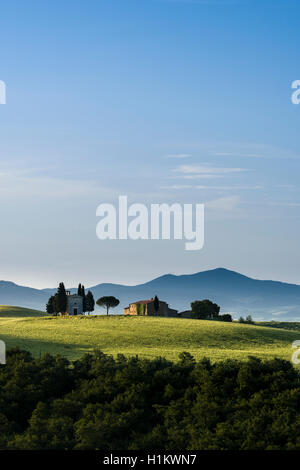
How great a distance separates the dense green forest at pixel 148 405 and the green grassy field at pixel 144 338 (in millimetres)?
11659

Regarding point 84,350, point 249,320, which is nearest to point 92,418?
point 84,350

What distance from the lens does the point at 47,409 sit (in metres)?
27.6

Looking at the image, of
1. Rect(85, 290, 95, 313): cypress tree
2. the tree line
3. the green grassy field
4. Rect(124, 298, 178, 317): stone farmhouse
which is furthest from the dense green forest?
Rect(85, 290, 95, 313): cypress tree

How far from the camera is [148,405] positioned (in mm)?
28312

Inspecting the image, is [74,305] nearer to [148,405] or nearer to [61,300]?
[61,300]

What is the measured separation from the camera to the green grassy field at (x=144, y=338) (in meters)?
51.0

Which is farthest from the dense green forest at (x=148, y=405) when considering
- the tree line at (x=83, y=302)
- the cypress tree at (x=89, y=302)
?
the cypress tree at (x=89, y=302)

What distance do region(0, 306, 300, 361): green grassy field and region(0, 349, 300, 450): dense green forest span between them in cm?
1166

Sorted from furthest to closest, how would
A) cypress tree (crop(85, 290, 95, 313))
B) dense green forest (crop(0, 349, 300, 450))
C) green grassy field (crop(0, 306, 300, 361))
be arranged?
cypress tree (crop(85, 290, 95, 313)) → green grassy field (crop(0, 306, 300, 361)) → dense green forest (crop(0, 349, 300, 450))

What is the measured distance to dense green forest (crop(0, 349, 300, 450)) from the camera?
23.7 meters

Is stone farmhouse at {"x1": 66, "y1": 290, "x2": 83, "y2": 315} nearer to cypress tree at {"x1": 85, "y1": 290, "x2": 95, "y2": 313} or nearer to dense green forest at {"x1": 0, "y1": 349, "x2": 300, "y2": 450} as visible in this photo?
cypress tree at {"x1": 85, "y1": 290, "x2": 95, "y2": 313}

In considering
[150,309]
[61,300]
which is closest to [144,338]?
[150,309]
